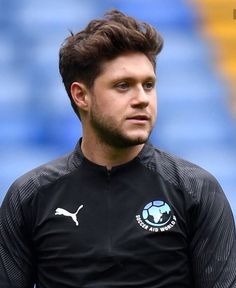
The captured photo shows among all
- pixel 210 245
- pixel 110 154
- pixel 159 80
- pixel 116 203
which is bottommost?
pixel 210 245

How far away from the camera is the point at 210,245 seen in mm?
2041

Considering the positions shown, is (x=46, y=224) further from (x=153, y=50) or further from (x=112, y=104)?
(x=153, y=50)

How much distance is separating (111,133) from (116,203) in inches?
6.8

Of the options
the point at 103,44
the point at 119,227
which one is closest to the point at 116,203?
the point at 119,227

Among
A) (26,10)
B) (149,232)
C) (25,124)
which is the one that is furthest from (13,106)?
(149,232)

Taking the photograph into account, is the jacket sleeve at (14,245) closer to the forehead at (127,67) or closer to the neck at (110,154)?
the neck at (110,154)

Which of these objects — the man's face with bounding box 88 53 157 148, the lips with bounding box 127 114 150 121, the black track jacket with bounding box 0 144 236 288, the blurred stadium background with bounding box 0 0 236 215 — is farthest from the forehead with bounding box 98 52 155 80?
the blurred stadium background with bounding box 0 0 236 215

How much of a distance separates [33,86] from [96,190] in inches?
51.0

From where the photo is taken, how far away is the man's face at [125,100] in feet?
6.68

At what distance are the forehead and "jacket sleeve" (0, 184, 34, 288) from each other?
1.27ft

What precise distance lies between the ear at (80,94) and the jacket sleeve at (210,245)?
377 millimetres

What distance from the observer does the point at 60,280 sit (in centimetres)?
208

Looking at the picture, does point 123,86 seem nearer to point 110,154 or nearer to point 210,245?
point 110,154

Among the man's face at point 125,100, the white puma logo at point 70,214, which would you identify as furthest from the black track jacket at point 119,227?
the man's face at point 125,100
